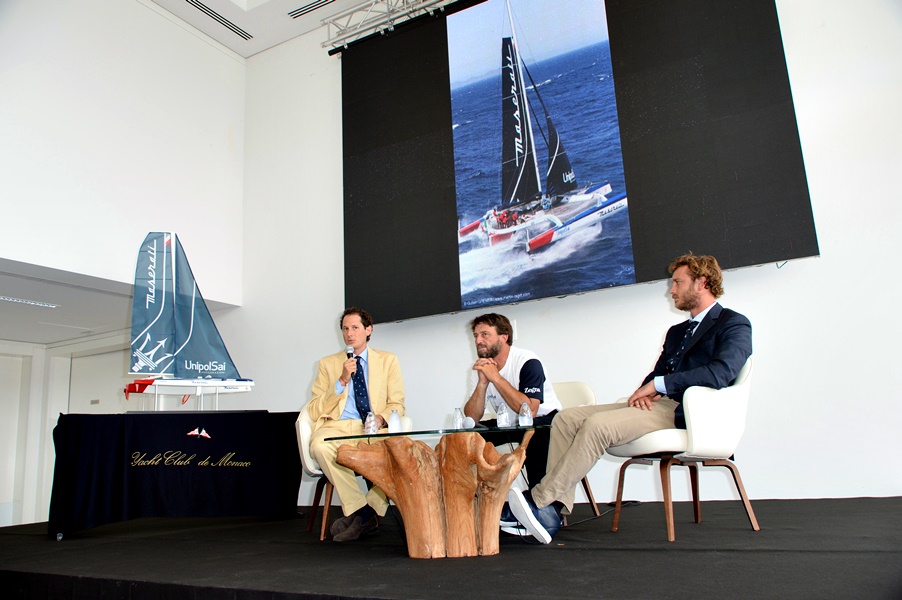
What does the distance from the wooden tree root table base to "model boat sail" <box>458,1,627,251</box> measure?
92.3 inches

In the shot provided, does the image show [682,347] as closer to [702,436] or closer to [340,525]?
[702,436]

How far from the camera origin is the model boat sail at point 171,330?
474cm

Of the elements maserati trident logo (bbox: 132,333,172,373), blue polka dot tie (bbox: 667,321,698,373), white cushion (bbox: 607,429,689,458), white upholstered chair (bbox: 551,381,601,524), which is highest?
maserati trident logo (bbox: 132,333,172,373)

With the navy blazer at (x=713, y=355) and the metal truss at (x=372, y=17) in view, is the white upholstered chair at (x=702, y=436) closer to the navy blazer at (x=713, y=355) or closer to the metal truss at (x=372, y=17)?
the navy blazer at (x=713, y=355)

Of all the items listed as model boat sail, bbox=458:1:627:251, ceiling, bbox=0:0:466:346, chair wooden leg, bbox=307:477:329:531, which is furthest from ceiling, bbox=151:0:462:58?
chair wooden leg, bbox=307:477:329:531

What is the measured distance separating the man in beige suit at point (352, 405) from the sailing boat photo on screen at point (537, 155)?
1.29 m

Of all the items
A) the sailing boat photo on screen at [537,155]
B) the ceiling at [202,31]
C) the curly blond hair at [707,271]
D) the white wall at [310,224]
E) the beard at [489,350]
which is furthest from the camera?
the ceiling at [202,31]

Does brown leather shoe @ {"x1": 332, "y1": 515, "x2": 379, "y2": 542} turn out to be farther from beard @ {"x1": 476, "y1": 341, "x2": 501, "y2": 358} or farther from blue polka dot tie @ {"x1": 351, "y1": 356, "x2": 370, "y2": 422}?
beard @ {"x1": 476, "y1": 341, "x2": 501, "y2": 358}

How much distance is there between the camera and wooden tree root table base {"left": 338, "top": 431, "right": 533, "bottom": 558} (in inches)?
91.1

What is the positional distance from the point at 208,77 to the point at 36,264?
105 inches

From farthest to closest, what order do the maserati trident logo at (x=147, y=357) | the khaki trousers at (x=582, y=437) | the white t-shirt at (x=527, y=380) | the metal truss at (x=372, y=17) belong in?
1. the metal truss at (x=372, y=17)
2. the maserati trident logo at (x=147, y=357)
3. the white t-shirt at (x=527, y=380)
4. the khaki trousers at (x=582, y=437)

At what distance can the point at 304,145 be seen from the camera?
20.2ft

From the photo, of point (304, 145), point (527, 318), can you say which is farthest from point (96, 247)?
point (527, 318)

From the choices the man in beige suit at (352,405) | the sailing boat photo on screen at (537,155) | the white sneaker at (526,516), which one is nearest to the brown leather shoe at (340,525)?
the man in beige suit at (352,405)
